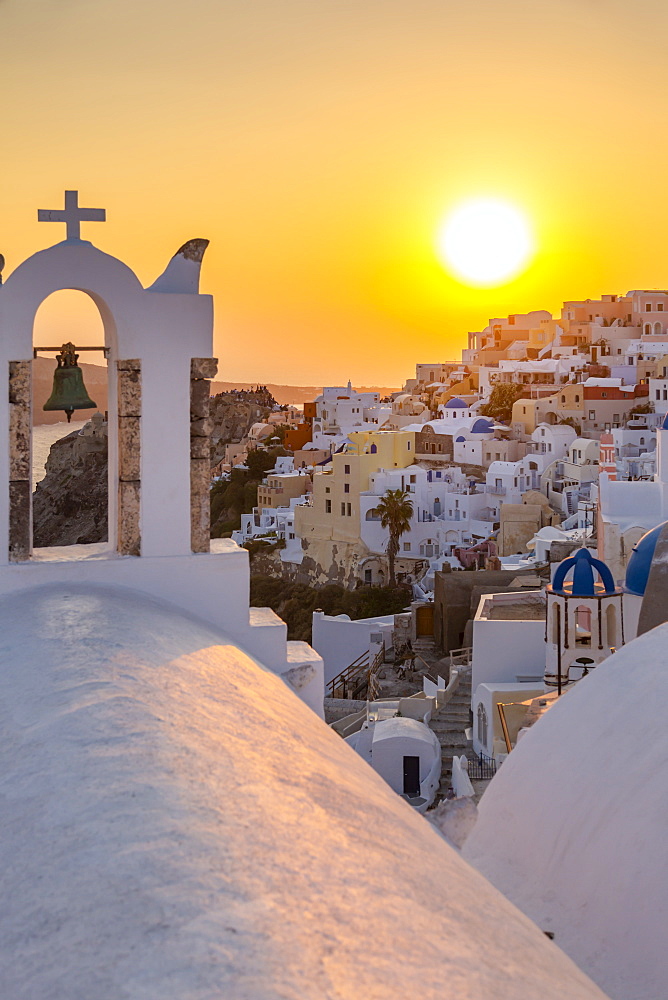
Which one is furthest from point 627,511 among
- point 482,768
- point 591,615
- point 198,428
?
point 198,428

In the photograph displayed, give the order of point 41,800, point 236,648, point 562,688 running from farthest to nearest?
point 562,688 < point 236,648 < point 41,800

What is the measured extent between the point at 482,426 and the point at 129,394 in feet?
143

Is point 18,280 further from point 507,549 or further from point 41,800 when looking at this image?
point 507,549

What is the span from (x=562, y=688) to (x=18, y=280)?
6783 millimetres

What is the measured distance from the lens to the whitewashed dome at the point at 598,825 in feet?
12.3

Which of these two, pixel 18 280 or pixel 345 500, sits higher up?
pixel 18 280

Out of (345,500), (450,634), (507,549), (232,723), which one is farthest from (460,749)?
(345,500)

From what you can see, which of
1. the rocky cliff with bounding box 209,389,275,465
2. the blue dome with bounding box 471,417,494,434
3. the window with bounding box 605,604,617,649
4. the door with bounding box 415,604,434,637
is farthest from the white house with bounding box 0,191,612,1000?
the rocky cliff with bounding box 209,389,275,465

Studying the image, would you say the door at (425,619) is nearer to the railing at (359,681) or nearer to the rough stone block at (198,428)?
the railing at (359,681)

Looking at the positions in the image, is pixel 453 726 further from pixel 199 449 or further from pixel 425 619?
pixel 199 449

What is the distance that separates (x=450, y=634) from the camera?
25.9 meters

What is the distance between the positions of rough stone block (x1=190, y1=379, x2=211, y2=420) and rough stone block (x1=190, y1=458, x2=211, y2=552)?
0.69ft

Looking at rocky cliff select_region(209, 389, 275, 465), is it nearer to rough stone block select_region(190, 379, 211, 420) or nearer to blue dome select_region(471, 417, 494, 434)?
blue dome select_region(471, 417, 494, 434)

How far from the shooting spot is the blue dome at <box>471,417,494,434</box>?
47531mm
